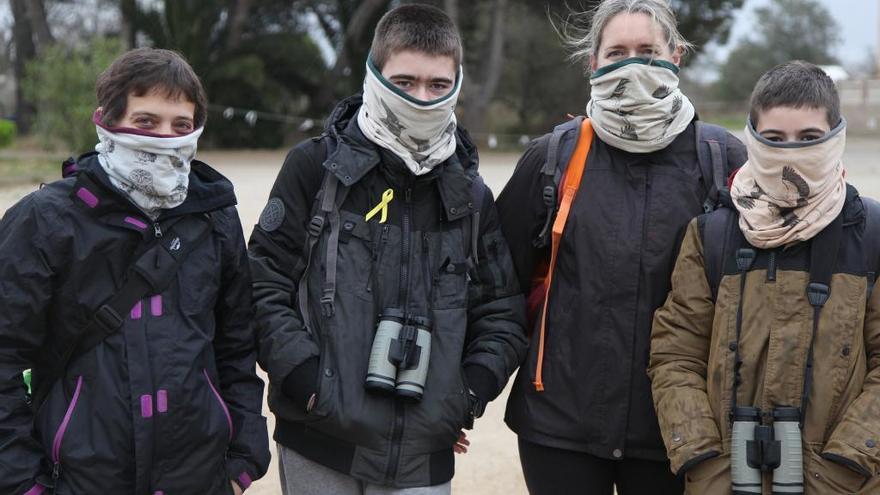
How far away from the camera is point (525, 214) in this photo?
3.18m

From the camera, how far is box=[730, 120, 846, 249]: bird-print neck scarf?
8.85ft

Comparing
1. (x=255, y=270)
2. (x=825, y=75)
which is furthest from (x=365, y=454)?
(x=825, y=75)

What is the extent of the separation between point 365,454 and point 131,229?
879 millimetres

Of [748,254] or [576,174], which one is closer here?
[748,254]

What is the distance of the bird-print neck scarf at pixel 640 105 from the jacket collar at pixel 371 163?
443 millimetres

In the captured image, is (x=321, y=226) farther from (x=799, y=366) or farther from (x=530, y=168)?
(x=799, y=366)

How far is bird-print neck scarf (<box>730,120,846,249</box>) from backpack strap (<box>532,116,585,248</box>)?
1.93ft

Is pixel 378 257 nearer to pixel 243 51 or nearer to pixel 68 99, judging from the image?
pixel 68 99

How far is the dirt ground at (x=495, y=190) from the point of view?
5121 mm

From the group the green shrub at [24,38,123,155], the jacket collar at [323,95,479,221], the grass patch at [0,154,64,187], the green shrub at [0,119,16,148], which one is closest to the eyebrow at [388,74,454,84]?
the jacket collar at [323,95,479,221]

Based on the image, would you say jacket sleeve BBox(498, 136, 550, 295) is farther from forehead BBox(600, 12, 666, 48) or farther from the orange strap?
forehead BBox(600, 12, 666, 48)

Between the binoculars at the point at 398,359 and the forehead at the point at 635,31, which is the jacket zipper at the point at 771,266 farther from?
the binoculars at the point at 398,359

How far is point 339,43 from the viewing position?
30.3m

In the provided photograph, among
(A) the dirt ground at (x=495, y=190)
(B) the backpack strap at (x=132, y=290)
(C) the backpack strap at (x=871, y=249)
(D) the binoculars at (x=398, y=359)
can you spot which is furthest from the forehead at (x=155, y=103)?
(A) the dirt ground at (x=495, y=190)
